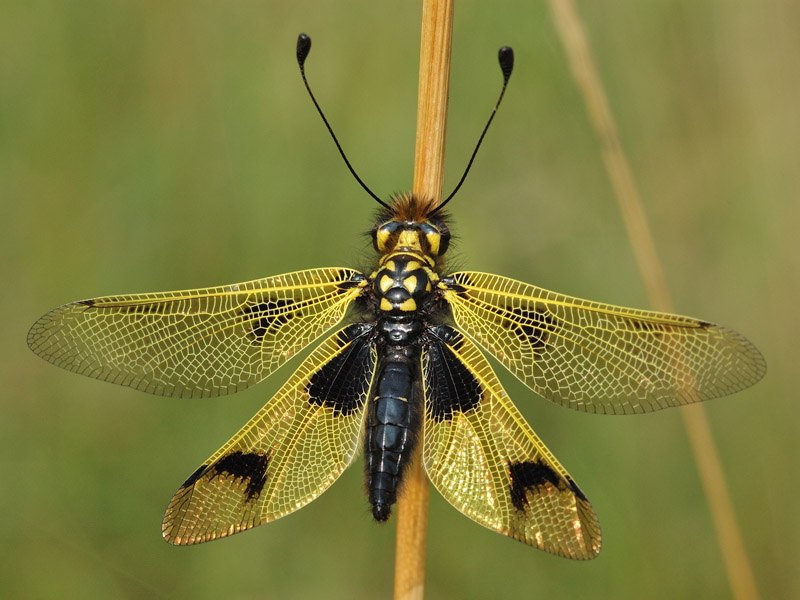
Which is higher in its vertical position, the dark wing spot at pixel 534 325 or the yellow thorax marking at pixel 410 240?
the yellow thorax marking at pixel 410 240

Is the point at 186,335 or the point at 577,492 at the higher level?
the point at 186,335

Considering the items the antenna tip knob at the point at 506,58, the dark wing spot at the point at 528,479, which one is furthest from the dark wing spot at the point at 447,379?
the antenna tip knob at the point at 506,58

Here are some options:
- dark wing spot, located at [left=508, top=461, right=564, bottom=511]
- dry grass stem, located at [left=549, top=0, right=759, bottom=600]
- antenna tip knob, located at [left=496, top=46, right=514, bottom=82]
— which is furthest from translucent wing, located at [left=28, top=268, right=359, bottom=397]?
dry grass stem, located at [left=549, top=0, right=759, bottom=600]

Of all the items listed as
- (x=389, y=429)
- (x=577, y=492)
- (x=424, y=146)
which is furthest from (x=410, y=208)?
(x=577, y=492)

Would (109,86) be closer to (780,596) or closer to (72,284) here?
(72,284)

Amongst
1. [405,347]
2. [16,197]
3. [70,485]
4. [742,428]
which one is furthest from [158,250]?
[742,428]

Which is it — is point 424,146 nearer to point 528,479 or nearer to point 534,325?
point 534,325

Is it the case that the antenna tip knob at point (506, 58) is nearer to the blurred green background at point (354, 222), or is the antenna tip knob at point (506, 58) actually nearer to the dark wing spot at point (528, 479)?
the dark wing spot at point (528, 479)

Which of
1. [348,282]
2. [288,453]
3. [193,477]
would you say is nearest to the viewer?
→ [193,477]
